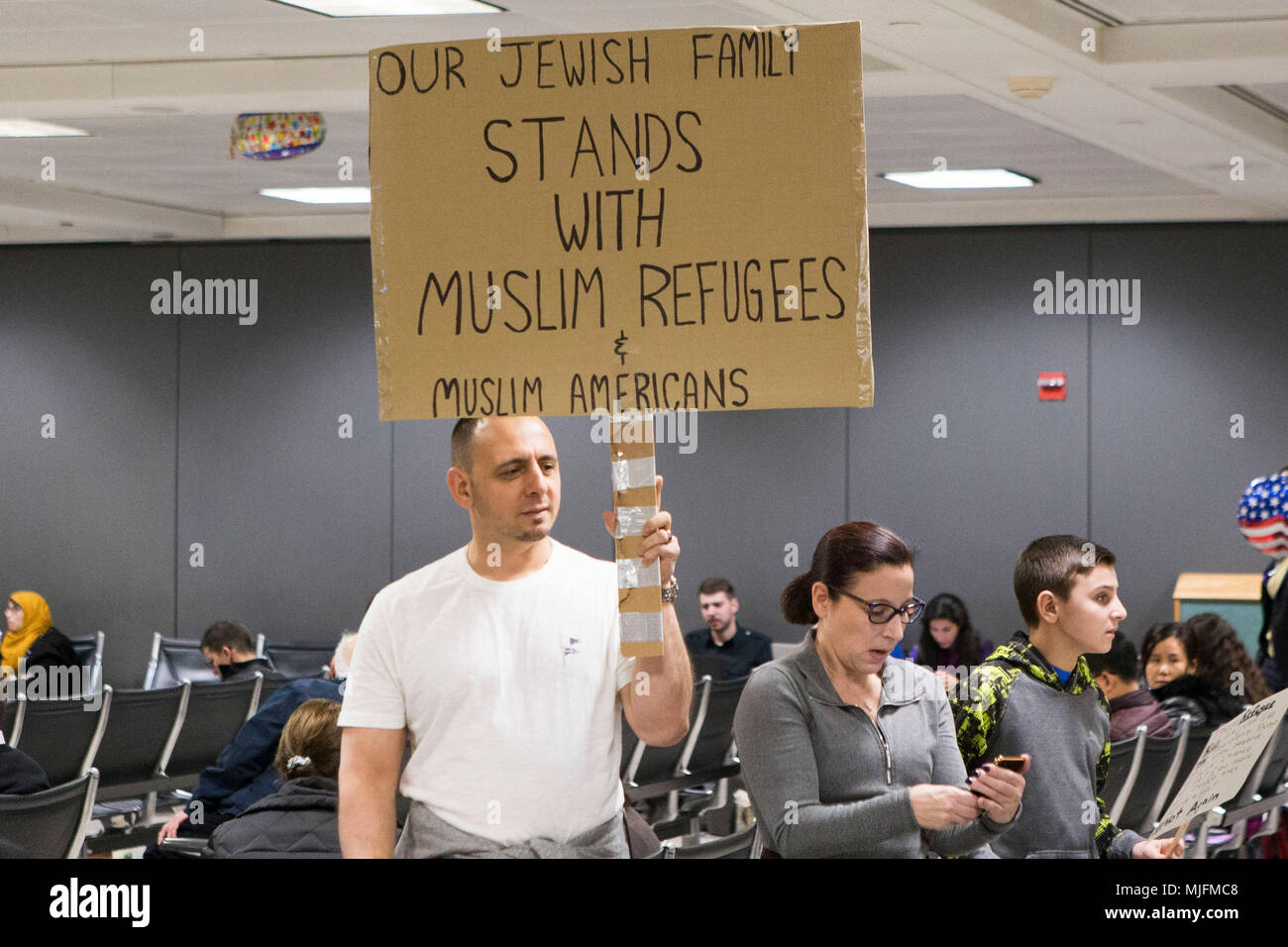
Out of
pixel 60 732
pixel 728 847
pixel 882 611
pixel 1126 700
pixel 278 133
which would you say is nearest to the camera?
pixel 882 611

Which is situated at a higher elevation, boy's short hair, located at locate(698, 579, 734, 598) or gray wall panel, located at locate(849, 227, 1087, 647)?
gray wall panel, located at locate(849, 227, 1087, 647)

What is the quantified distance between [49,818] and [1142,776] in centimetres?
281

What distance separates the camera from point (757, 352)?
1686 millimetres

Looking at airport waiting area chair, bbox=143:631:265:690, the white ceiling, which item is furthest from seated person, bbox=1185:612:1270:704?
airport waiting area chair, bbox=143:631:265:690

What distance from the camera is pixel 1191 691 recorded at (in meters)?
4.79

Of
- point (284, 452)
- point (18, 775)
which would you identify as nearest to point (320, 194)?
point (284, 452)

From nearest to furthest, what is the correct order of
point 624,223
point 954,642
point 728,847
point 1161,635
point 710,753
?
1. point 624,223
2. point 728,847
3. point 1161,635
4. point 710,753
5. point 954,642

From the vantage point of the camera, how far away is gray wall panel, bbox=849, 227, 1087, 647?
8320mm

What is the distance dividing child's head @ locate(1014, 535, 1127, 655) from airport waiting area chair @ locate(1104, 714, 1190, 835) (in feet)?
5.02

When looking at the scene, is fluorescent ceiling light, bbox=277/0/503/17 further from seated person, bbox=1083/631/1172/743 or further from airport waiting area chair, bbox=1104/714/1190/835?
airport waiting area chair, bbox=1104/714/1190/835

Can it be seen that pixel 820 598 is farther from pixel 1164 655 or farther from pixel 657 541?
pixel 1164 655

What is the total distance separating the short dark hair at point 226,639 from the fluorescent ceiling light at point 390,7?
9.36 feet
